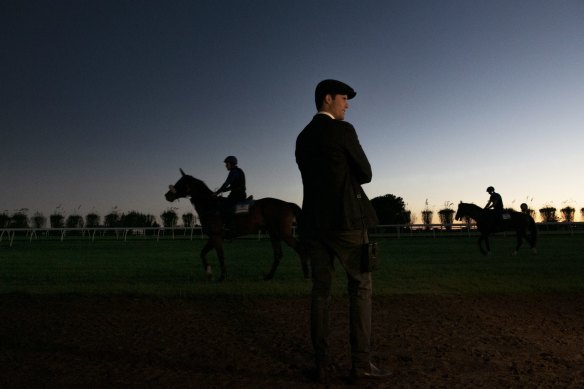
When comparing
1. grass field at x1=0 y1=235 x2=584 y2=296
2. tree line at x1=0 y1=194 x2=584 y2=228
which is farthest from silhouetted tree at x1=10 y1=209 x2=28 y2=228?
grass field at x1=0 y1=235 x2=584 y2=296

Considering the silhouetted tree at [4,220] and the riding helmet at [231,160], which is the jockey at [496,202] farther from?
the silhouetted tree at [4,220]

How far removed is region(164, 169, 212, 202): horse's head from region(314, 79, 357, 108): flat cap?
273 inches

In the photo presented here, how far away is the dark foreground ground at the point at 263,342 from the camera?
138 inches

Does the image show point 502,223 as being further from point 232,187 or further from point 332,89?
point 332,89

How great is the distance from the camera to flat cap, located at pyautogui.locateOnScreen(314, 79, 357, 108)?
3.64m

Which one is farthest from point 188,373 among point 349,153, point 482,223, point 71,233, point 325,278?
point 71,233

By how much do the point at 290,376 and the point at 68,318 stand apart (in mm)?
3546

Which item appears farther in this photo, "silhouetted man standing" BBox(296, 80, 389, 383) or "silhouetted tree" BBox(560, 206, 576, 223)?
"silhouetted tree" BBox(560, 206, 576, 223)

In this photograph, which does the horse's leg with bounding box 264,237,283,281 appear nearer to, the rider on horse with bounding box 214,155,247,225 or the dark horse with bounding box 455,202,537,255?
the rider on horse with bounding box 214,155,247,225

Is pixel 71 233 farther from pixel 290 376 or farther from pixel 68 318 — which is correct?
pixel 290 376

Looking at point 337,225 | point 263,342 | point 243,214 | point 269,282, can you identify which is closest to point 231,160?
point 243,214

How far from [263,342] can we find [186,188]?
628cm

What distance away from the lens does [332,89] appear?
3.66 meters

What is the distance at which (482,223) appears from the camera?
17.7 meters
